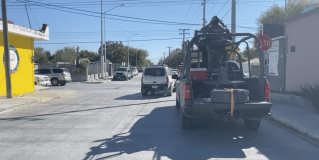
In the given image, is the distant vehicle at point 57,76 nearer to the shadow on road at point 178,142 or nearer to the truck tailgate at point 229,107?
the shadow on road at point 178,142

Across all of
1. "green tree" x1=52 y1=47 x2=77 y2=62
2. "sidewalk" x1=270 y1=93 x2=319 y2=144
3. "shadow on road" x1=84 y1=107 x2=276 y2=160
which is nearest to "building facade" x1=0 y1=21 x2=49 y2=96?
"shadow on road" x1=84 y1=107 x2=276 y2=160

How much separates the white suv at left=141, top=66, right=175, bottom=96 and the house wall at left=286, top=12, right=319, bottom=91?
26.0 ft

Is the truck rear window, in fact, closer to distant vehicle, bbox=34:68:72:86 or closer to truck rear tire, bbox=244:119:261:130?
truck rear tire, bbox=244:119:261:130

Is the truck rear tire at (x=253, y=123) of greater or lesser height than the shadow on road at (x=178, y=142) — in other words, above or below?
above

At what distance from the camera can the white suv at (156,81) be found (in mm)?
25859

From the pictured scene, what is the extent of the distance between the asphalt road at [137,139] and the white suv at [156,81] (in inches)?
412

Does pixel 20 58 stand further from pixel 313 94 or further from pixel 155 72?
pixel 313 94

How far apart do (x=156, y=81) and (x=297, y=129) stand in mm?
14850

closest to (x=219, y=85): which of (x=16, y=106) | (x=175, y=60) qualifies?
(x=16, y=106)

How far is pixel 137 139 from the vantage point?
34.7 ft

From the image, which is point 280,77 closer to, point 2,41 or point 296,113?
point 296,113

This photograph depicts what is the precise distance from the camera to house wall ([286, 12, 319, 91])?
16859 millimetres

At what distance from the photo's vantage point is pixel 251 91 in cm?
1166

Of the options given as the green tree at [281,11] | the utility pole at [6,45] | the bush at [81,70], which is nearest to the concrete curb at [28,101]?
the utility pole at [6,45]
